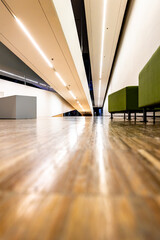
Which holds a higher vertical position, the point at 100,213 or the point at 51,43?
the point at 51,43

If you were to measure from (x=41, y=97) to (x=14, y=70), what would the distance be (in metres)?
2.90

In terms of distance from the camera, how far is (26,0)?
2461 mm

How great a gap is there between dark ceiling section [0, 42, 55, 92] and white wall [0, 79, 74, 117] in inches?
15.3

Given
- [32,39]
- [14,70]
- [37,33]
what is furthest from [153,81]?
[14,70]

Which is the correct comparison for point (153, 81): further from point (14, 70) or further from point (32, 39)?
point (14, 70)

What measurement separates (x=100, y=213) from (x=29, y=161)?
316mm

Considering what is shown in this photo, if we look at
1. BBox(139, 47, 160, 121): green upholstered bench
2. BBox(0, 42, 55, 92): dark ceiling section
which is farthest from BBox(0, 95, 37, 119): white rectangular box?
BBox(139, 47, 160, 121): green upholstered bench

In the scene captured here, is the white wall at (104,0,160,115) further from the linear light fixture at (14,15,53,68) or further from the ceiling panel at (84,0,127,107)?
the linear light fixture at (14,15,53,68)

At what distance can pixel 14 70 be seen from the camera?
8.88 m

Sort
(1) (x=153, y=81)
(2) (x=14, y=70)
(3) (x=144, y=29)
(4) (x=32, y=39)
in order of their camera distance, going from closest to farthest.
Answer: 1. (1) (x=153, y=81)
2. (3) (x=144, y=29)
3. (4) (x=32, y=39)
4. (2) (x=14, y=70)

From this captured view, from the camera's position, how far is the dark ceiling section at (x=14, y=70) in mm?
7733

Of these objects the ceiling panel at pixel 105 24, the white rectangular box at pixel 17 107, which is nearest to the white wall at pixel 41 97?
the white rectangular box at pixel 17 107

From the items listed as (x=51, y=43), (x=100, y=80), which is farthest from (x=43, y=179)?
(x=100, y=80)

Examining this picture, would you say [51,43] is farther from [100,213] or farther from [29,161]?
[100,213]
